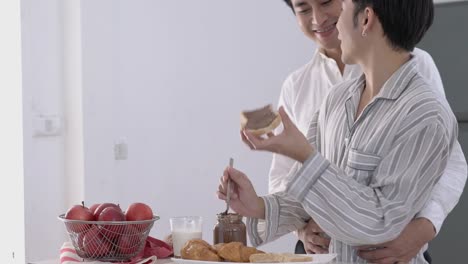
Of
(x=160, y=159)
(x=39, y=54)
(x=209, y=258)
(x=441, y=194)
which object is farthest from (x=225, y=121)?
(x=209, y=258)

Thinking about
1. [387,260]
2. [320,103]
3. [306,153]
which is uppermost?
[320,103]

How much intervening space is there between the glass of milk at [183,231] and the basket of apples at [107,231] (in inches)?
3.2

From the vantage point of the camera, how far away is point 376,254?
5.68 feet

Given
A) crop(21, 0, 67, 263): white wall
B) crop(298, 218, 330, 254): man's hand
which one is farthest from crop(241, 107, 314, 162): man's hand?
crop(21, 0, 67, 263): white wall

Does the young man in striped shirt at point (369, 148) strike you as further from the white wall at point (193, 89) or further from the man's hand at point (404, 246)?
the white wall at point (193, 89)

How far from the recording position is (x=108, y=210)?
1746 mm

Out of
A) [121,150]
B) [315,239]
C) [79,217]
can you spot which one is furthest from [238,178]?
[121,150]

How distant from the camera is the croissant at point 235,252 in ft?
5.25

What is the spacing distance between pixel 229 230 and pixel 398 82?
506 millimetres

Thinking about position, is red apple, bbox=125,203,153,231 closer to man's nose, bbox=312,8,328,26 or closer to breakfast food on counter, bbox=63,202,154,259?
breakfast food on counter, bbox=63,202,154,259

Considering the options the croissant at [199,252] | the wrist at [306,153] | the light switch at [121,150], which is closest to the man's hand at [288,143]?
the wrist at [306,153]

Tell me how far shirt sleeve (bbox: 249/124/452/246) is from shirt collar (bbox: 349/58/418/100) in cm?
13

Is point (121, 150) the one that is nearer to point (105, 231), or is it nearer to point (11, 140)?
point (11, 140)

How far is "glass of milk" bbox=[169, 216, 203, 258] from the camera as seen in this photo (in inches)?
71.6
